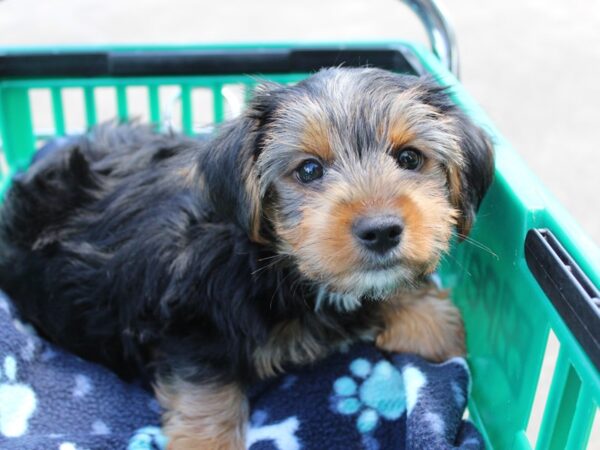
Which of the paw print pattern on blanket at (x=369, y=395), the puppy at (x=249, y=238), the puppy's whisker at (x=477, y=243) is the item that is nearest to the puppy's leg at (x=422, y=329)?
the puppy at (x=249, y=238)

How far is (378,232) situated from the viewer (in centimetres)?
209

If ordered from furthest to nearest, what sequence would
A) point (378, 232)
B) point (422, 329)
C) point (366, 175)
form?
1. point (422, 329)
2. point (366, 175)
3. point (378, 232)

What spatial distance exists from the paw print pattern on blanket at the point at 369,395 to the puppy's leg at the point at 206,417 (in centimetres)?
38

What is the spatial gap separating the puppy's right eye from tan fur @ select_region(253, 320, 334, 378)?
0.56 meters

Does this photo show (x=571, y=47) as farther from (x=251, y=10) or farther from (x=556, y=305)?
(x=556, y=305)

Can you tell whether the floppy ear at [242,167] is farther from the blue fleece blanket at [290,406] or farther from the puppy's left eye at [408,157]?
the blue fleece blanket at [290,406]

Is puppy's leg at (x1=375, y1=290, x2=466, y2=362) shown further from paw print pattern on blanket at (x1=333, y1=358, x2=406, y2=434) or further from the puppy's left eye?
the puppy's left eye

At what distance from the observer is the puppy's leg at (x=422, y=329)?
296 cm

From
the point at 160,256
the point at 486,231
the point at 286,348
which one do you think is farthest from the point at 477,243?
the point at 160,256

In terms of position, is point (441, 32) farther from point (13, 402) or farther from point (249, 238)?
point (13, 402)

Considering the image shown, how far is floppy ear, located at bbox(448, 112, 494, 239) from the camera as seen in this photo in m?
2.47

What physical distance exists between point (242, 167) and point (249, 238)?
24 cm

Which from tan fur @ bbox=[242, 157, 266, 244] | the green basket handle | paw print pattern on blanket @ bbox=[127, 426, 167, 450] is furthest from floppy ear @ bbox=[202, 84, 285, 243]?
the green basket handle

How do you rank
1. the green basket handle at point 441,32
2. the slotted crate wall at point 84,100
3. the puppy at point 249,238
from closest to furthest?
Answer: the puppy at point 249,238 → the green basket handle at point 441,32 → the slotted crate wall at point 84,100
